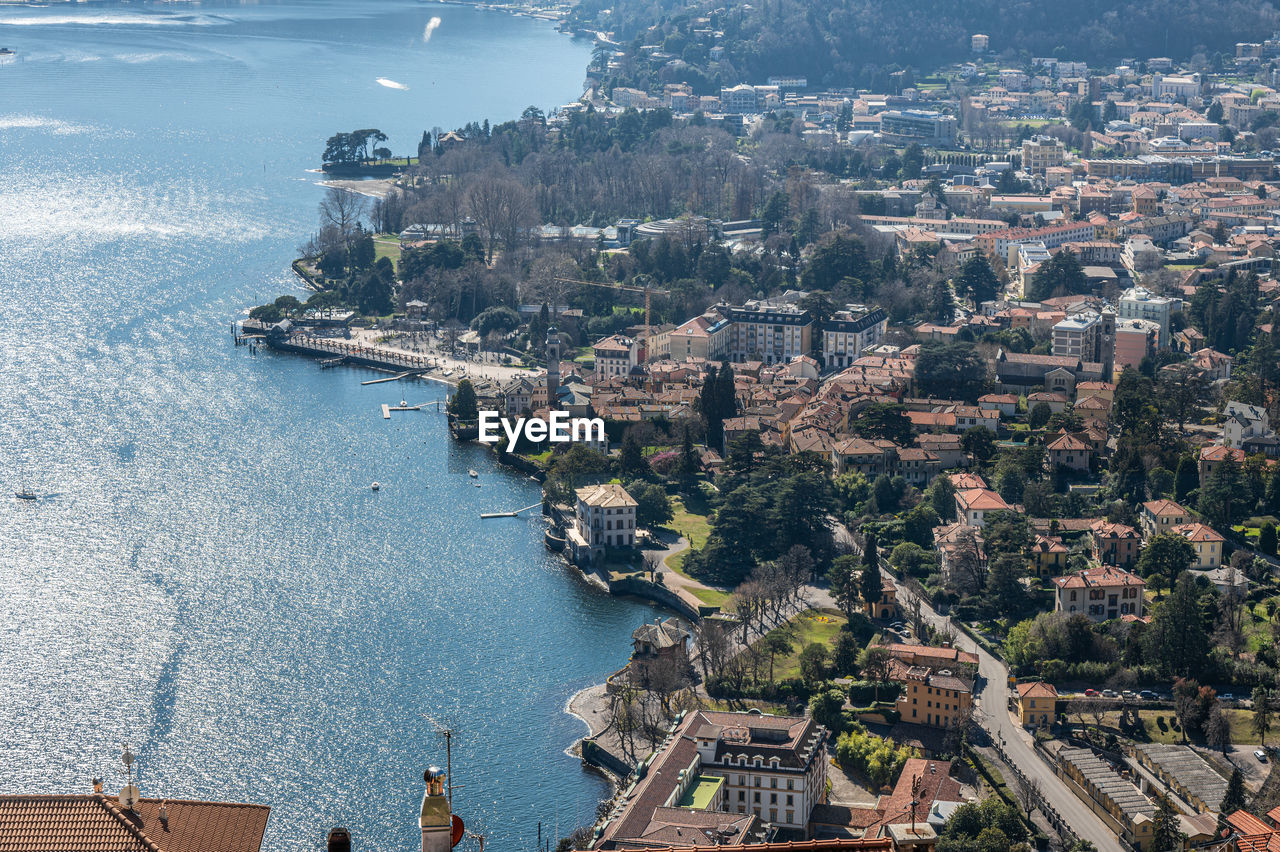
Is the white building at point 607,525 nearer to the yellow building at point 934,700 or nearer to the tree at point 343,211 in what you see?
the yellow building at point 934,700

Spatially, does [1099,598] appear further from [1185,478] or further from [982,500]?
[1185,478]

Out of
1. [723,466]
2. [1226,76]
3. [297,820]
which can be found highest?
[1226,76]

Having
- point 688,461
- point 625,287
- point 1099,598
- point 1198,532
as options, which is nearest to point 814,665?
point 1099,598

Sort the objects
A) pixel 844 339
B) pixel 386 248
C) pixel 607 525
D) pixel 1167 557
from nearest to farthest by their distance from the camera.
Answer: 1. pixel 1167 557
2. pixel 607 525
3. pixel 844 339
4. pixel 386 248

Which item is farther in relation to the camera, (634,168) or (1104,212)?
(634,168)

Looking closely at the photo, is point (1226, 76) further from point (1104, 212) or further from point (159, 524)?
point (159, 524)

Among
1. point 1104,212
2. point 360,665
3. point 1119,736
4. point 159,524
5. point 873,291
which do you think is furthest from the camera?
point 1104,212

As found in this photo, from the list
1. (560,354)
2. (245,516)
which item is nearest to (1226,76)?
(560,354)
